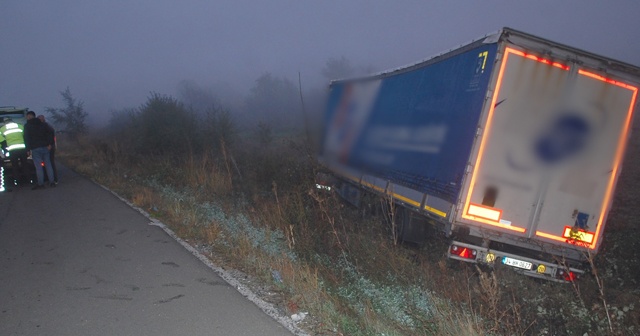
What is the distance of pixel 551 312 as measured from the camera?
510cm

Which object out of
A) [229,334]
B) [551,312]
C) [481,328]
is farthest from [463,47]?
[229,334]

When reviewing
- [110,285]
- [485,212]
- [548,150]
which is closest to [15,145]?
[110,285]

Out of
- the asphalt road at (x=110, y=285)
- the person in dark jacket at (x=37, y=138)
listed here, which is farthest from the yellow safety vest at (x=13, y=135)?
the asphalt road at (x=110, y=285)

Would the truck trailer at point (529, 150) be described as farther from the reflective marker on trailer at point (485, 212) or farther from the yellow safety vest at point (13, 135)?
the yellow safety vest at point (13, 135)

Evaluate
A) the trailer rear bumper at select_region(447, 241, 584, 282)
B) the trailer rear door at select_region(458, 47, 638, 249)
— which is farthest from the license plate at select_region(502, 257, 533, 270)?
the trailer rear door at select_region(458, 47, 638, 249)

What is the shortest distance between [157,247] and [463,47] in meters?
5.21

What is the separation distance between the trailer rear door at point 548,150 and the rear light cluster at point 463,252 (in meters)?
0.46

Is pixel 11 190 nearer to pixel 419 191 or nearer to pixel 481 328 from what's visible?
pixel 419 191

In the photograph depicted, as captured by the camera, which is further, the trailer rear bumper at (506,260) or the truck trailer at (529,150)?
the trailer rear bumper at (506,260)

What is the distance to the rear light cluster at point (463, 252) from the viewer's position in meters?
6.46

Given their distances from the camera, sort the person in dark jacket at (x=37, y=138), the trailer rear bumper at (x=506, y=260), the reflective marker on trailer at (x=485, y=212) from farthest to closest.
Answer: the person in dark jacket at (x=37, y=138)
the trailer rear bumper at (x=506, y=260)
the reflective marker on trailer at (x=485, y=212)

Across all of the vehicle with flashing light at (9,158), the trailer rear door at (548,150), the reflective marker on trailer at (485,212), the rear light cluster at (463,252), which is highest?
the trailer rear door at (548,150)

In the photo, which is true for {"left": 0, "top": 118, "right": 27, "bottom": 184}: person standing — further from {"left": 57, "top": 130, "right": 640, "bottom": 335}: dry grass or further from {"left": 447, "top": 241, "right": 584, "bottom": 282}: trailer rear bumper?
{"left": 447, "top": 241, "right": 584, "bottom": 282}: trailer rear bumper

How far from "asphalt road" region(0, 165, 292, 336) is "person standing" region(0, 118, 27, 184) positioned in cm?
530
